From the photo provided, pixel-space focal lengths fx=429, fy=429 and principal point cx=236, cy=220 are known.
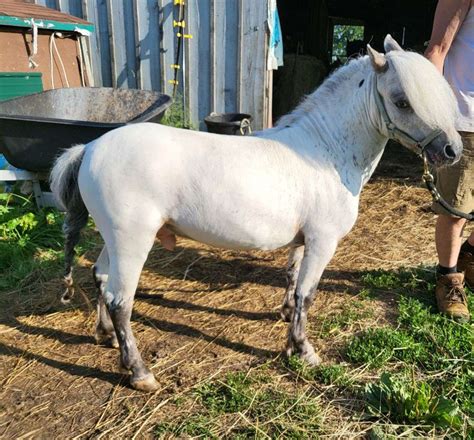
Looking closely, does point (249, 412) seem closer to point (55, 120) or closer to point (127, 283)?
point (127, 283)

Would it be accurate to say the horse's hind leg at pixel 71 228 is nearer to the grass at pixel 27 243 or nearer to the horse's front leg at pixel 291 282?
the grass at pixel 27 243

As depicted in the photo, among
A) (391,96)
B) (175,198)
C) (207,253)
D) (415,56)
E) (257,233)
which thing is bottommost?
(207,253)

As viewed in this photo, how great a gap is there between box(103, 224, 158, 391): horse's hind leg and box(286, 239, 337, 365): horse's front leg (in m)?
0.85

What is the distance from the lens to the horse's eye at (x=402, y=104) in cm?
205

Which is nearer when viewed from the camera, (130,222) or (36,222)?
(130,222)

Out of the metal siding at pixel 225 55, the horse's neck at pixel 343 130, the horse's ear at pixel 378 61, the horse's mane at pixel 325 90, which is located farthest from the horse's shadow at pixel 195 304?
the metal siding at pixel 225 55

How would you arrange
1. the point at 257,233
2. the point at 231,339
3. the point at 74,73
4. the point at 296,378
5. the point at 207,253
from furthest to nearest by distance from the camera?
the point at 74,73, the point at 207,253, the point at 231,339, the point at 296,378, the point at 257,233

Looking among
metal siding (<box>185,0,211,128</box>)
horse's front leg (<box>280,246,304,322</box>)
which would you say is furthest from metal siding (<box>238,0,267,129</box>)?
horse's front leg (<box>280,246,304,322</box>)

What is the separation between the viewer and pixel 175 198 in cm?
215

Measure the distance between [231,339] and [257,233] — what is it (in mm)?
924

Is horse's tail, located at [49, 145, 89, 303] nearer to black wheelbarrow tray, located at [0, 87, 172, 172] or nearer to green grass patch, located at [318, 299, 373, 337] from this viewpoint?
black wheelbarrow tray, located at [0, 87, 172, 172]

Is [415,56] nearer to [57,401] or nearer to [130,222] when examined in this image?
[130,222]

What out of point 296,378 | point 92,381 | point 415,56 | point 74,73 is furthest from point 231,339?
point 74,73

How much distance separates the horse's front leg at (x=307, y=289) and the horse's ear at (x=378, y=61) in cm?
93
